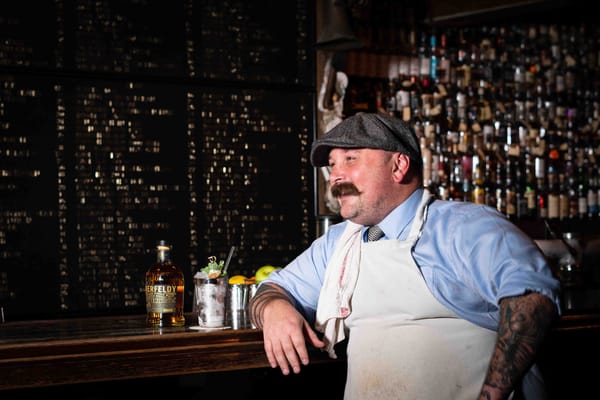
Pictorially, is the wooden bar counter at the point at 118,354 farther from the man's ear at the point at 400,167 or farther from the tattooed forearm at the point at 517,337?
the tattooed forearm at the point at 517,337

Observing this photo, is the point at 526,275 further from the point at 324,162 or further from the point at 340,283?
the point at 324,162

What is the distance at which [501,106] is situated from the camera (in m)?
5.33

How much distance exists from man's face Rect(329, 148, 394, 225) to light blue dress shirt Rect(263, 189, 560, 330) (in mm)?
53

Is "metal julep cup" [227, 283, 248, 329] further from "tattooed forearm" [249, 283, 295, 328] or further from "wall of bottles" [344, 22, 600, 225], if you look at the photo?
"wall of bottles" [344, 22, 600, 225]

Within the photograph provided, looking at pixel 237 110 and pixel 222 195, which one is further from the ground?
pixel 237 110

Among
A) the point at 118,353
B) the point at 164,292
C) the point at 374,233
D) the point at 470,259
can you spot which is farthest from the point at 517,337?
the point at 164,292

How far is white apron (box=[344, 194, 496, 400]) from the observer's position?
6.61ft

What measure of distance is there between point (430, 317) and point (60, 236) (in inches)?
98.7

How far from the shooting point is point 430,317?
204 cm

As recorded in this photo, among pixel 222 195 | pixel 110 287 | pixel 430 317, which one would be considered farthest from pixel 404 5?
pixel 430 317

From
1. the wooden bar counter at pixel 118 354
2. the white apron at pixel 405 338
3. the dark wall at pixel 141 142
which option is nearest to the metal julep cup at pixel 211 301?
the wooden bar counter at pixel 118 354

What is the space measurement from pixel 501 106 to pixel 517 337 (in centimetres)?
383

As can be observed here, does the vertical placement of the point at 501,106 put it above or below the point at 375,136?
above

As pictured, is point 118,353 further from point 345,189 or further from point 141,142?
point 141,142
